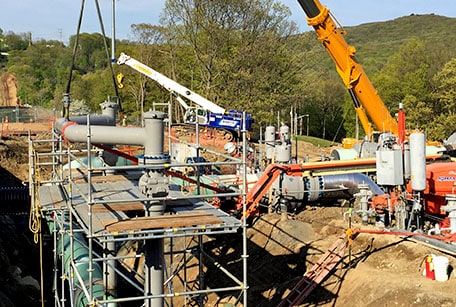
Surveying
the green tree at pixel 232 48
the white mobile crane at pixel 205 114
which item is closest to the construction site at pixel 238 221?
the white mobile crane at pixel 205 114

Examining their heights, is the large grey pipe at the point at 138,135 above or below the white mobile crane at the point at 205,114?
below

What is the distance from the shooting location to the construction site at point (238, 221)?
10711mm

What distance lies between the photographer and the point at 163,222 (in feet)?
33.0

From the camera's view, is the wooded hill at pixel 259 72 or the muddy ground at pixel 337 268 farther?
the wooded hill at pixel 259 72

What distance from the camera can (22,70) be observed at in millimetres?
92500

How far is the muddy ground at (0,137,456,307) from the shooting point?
13914 mm

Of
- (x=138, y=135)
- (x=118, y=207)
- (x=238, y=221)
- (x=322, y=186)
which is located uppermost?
(x=138, y=135)

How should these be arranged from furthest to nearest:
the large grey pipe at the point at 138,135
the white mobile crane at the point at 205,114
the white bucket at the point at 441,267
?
the white mobile crane at the point at 205,114 < the white bucket at the point at 441,267 < the large grey pipe at the point at 138,135

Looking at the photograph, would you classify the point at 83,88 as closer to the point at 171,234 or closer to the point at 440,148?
the point at 440,148

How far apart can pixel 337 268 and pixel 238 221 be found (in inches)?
271

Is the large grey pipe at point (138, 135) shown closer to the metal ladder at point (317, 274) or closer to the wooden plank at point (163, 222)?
the wooden plank at point (163, 222)

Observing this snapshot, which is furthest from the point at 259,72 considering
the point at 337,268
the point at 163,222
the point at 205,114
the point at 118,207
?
the point at 163,222

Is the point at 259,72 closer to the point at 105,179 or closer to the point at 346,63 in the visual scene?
the point at 346,63

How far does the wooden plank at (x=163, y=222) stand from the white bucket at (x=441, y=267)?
6.54m
